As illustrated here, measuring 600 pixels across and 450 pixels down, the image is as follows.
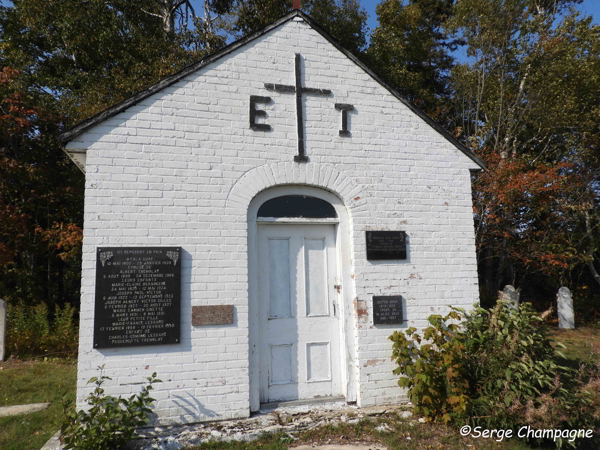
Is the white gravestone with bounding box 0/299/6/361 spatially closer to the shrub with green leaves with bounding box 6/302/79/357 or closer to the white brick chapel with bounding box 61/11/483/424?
the shrub with green leaves with bounding box 6/302/79/357

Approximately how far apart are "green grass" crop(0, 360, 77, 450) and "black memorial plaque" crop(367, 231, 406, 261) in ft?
13.3

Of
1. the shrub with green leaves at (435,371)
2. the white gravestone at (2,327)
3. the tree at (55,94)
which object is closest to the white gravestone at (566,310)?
the shrub with green leaves at (435,371)

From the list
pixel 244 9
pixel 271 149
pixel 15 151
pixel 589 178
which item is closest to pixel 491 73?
pixel 589 178

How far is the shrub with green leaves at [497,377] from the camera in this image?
418 cm

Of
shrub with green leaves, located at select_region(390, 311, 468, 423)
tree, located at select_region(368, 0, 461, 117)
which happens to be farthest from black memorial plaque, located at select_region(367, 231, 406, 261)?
tree, located at select_region(368, 0, 461, 117)

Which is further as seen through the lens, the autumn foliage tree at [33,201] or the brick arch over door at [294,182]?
the autumn foliage tree at [33,201]

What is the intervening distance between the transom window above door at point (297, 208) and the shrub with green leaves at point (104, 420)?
7.50ft

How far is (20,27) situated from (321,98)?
13156mm

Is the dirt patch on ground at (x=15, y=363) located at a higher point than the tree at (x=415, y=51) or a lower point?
lower

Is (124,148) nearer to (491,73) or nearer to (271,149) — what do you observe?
(271,149)

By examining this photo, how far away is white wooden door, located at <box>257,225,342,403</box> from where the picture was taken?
5090 mm

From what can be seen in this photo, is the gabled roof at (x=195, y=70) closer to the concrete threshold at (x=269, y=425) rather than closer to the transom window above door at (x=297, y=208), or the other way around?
the transom window above door at (x=297, y=208)

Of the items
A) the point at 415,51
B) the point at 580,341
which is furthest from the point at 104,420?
the point at 415,51

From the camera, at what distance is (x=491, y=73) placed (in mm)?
13023
